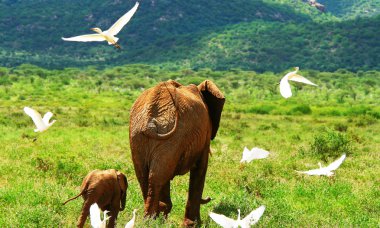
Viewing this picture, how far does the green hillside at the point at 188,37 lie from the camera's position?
346 ft

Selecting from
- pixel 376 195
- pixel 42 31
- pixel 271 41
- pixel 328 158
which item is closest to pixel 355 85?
pixel 271 41

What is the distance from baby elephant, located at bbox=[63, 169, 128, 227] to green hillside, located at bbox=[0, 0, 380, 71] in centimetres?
9335

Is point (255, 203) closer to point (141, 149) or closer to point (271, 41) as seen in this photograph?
point (141, 149)

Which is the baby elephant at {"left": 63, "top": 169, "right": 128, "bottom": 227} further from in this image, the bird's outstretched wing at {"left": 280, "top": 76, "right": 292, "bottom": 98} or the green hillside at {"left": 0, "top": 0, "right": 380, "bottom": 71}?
the green hillside at {"left": 0, "top": 0, "right": 380, "bottom": 71}

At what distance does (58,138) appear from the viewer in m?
18.0

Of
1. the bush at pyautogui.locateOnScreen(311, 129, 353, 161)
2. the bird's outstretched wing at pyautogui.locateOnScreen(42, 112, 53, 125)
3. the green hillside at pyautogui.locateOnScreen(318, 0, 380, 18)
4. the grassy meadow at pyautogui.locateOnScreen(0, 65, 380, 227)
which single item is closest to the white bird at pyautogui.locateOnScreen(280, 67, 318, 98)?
the grassy meadow at pyautogui.locateOnScreen(0, 65, 380, 227)

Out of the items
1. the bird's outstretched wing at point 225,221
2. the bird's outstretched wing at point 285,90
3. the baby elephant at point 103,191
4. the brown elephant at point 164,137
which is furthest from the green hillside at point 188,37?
the bird's outstretched wing at point 225,221

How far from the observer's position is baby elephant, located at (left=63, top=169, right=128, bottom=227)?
20.1ft

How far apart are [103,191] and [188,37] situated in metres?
114

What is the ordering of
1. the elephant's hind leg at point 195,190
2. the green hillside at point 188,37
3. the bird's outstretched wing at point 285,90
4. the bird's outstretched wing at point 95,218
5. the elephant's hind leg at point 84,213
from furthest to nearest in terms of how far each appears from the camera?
the green hillside at point 188,37
the elephant's hind leg at point 195,190
the elephant's hind leg at point 84,213
the bird's outstretched wing at point 285,90
the bird's outstretched wing at point 95,218

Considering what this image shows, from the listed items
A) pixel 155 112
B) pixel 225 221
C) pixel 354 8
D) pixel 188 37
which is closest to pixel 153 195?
pixel 155 112

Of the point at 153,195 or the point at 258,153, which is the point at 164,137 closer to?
the point at 153,195

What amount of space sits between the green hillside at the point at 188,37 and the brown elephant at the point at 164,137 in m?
93.0

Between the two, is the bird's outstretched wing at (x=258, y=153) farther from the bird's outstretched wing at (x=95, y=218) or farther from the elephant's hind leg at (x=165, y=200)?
the bird's outstretched wing at (x=95, y=218)
